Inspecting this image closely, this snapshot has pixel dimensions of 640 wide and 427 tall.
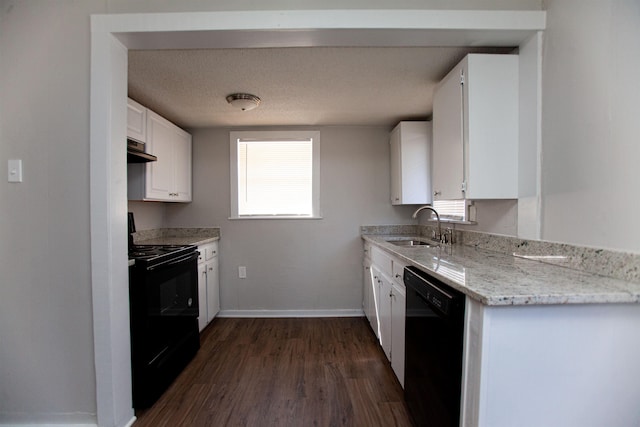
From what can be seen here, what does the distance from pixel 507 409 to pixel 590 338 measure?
1.24 ft

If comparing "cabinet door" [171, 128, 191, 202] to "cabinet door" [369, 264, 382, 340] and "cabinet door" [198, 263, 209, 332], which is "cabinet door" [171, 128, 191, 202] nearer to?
"cabinet door" [198, 263, 209, 332]

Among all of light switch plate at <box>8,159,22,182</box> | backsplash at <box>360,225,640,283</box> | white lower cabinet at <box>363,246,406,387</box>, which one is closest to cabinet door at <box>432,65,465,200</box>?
backsplash at <box>360,225,640,283</box>

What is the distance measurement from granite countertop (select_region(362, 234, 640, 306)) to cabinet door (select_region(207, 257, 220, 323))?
2.17m

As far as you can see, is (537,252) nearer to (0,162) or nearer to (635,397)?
(635,397)

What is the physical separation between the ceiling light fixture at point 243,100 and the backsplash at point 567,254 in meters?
2.01

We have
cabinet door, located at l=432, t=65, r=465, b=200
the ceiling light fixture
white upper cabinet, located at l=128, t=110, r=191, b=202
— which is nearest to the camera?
cabinet door, located at l=432, t=65, r=465, b=200

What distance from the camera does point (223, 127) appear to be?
10.7 feet

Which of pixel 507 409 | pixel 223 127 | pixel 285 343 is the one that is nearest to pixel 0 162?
pixel 223 127

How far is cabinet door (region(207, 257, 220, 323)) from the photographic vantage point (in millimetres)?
2926

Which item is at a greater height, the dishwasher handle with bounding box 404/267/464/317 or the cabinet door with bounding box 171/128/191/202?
the cabinet door with bounding box 171/128/191/202

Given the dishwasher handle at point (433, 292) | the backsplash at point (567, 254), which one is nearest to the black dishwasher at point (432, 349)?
the dishwasher handle at point (433, 292)

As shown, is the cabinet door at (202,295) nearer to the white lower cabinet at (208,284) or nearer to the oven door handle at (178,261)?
the white lower cabinet at (208,284)

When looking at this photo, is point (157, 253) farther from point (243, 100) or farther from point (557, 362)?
point (557, 362)

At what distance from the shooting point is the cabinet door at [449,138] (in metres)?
1.75
